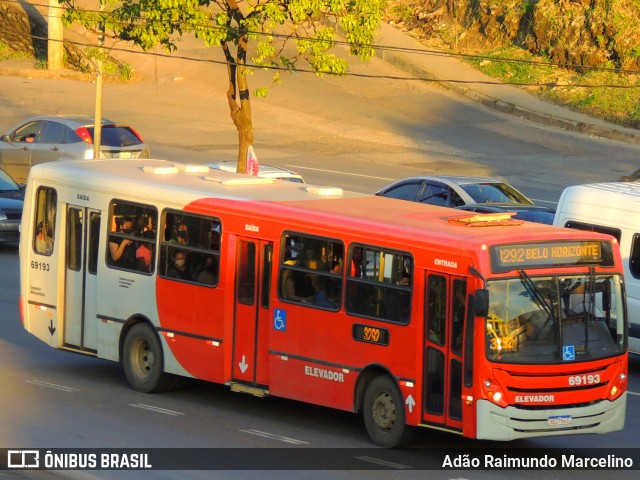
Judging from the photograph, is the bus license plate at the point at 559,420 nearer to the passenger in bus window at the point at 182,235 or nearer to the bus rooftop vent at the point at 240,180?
the passenger in bus window at the point at 182,235

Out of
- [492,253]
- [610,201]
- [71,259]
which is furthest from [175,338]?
[610,201]

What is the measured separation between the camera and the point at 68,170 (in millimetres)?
15906

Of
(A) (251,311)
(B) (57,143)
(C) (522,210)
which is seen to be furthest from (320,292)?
(B) (57,143)

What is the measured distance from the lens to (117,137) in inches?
1189

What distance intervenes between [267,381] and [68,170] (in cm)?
412

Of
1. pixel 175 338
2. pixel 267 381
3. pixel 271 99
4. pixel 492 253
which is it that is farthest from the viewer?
pixel 271 99

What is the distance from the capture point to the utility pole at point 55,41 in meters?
46.1

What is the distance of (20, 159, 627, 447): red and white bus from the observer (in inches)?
460

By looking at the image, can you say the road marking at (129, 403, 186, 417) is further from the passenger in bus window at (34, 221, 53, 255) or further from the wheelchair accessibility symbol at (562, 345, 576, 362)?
the wheelchair accessibility symbol at (562, 345, 576, 362)

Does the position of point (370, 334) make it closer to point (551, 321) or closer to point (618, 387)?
point (551, 321)

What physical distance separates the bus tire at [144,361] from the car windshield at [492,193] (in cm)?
913

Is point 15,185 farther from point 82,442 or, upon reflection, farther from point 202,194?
point 82,442

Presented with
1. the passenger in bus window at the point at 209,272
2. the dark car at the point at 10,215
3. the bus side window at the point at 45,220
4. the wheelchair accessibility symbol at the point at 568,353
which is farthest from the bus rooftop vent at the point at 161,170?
the dark car at the point at 10,215

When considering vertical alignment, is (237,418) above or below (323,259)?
below
